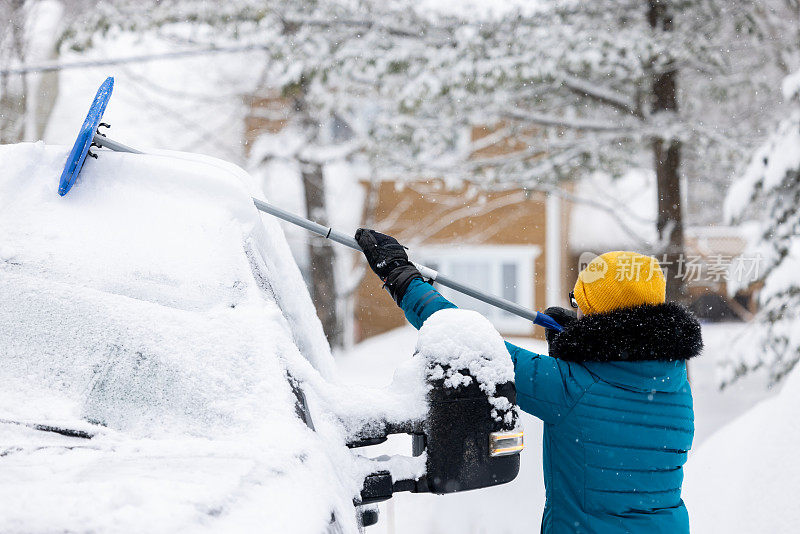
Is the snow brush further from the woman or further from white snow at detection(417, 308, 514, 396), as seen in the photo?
white snow at detection(417, 308, 514, 396)

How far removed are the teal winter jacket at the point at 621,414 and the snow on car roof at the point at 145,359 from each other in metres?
0.74

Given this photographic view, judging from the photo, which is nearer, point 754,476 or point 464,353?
point 464,353

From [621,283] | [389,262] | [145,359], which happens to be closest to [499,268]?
[389,262]

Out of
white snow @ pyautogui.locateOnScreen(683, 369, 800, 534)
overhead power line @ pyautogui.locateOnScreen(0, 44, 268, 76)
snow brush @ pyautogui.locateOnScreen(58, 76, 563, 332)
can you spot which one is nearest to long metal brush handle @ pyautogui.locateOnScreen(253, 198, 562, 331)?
snow brush @ pyautogui.locateOnScreen(58, 76, 563, 332)

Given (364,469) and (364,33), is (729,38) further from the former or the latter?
(364,469)

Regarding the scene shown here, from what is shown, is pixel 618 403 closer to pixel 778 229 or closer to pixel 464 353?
pixel 464 353

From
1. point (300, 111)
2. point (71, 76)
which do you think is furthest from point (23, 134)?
point (300, 111)

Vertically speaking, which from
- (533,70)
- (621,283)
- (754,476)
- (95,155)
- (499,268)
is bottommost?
(499,268)

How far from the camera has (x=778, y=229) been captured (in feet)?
Result: 19.3

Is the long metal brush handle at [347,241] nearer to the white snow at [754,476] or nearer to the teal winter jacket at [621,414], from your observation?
the teal winter jacket at [621,414]

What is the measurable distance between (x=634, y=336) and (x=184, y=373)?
1.23 m

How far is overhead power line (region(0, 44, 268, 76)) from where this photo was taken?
8.48 meters

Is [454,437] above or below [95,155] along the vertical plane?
below

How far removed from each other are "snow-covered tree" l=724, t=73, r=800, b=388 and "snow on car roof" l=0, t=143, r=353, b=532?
4980mm
